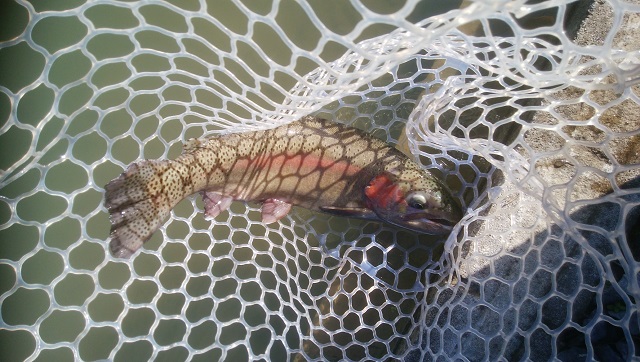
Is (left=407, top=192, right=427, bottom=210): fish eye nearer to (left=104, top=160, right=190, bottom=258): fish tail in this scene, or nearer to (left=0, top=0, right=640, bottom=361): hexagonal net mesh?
(left=0, top=0, right=640, bottom=361): hexagonal net mesh

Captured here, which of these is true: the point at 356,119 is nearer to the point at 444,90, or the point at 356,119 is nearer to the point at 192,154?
the point at 444,90

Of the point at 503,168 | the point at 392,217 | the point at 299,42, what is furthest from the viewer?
the point at 299,42

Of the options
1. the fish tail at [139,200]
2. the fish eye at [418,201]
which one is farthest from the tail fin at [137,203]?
the fish eye at [418,201]

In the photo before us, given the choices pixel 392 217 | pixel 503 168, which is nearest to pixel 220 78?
pixel 392 217

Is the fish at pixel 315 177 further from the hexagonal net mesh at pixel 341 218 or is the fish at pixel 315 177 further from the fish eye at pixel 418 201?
the hexagonal net mesh at pixel 341 218

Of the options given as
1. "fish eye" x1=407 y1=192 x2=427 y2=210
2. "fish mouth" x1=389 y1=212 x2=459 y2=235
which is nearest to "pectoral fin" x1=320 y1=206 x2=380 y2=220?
"fish mouth" x1=389 y1=212 x2=459 y2=235
